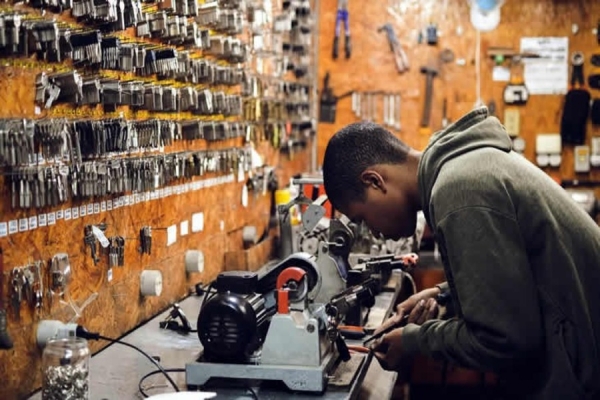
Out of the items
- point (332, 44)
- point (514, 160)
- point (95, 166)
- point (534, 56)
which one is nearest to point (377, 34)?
point (332, 44)

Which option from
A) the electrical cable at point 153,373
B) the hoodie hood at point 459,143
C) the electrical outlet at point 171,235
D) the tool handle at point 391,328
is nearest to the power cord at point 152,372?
the electrical cable at point 153,373

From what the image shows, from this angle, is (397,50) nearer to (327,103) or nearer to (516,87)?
(327,103)

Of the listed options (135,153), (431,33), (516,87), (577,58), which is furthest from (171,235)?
(577,58)

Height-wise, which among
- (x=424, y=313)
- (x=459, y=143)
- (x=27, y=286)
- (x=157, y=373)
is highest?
(x=459, y=143)

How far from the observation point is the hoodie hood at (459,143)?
2.26 metres

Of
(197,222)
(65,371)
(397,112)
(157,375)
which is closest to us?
(65,371)

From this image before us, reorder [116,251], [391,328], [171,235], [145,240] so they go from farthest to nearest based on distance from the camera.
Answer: [171,235], [145,240], [116,251], [391,328]

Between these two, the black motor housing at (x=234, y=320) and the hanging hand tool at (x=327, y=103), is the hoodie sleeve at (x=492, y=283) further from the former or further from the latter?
the hanging hand tool at (x=327, y=103)

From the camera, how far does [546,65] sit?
21.0 ft

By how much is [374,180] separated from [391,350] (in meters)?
0.48

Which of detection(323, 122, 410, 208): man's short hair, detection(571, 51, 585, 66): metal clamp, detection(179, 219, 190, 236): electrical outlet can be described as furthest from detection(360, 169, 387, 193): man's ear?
detection(571, 51, 585, 66): metal clamp

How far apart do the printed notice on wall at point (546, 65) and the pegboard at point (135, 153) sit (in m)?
2.03

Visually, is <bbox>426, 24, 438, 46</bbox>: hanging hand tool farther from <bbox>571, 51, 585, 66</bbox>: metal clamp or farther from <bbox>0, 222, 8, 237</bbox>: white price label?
<bbox>0, 222, 8, 237</bbox>: white price label

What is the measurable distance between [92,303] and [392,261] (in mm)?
1195
